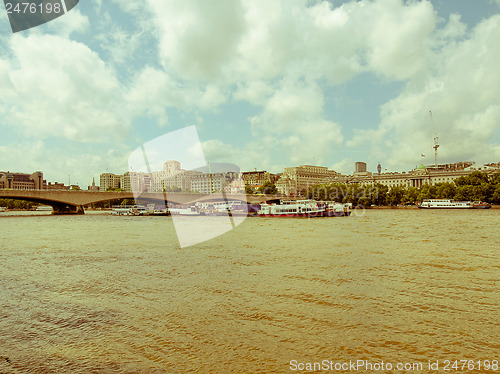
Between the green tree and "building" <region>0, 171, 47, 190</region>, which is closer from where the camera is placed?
the green tree

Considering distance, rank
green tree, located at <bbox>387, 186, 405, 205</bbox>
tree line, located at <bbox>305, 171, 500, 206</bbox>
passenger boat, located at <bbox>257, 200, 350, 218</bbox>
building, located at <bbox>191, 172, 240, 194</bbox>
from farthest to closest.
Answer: building, located at <bbox>191, 172, 240, 194</bbox>, green tree, located at <bbox>387, 186, 405, 205</bbox>, tree line, located at <bbox>305, 171, 500, 206</bbox>, passenger boat, located at <bbox>257, 200, 350, 218</bbox>

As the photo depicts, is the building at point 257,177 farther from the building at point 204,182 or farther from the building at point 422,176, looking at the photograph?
the building at point 422,176

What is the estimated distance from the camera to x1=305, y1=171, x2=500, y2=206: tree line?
7200 centimetres

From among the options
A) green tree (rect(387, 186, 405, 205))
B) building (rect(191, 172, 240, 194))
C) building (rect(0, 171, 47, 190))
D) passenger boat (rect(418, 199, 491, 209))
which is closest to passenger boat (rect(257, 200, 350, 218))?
passenger boat (rect(418, 199, 491, 209))

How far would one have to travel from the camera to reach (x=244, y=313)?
7.13 m

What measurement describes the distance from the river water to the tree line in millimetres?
68904

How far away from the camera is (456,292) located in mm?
8477

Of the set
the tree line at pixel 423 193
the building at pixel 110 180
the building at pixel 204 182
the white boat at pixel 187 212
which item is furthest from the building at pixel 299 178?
the white boat at pixel 187 212

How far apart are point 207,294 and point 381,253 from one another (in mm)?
8561

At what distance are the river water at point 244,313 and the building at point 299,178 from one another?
12879cm

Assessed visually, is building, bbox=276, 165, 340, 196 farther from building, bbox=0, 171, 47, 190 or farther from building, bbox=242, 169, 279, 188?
building, bbox=0, 171, 47, 190

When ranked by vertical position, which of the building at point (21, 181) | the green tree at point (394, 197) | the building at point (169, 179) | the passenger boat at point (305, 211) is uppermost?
the building at point (21, 181)

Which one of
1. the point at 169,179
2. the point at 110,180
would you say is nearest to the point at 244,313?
the point at 169,179

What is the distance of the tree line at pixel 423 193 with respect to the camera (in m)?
72.0
